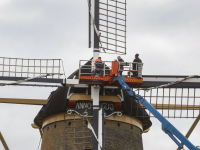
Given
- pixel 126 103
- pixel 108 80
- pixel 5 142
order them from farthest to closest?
pixel 5 142 < pixel 126 103 < pixel 108 80

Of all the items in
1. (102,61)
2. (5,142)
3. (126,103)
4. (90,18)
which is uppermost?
(90,18)

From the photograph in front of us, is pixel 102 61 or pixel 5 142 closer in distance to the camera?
pixel 102 61

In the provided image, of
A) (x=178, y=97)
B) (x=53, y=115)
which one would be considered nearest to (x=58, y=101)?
Answer: (x=53, y=115)

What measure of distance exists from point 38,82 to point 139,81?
14.6ft

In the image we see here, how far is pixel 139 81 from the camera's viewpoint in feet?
89.6

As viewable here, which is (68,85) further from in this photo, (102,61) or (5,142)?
(5,142)

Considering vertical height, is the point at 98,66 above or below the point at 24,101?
above

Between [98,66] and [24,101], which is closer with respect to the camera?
[98,66]

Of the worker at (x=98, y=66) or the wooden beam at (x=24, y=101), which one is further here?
the wooden beam at (x=24, y=101)

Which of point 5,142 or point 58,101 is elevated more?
point 58,101

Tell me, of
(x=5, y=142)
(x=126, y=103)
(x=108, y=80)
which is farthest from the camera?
(x=5, y=142)

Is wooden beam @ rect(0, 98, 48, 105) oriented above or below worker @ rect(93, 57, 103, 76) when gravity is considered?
below

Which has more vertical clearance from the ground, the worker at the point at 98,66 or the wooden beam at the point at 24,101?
the worker at the point at 98,66

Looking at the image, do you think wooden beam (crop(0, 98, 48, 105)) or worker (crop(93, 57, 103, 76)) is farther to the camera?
wooden beam (crop(0, 98, 48, 105))
